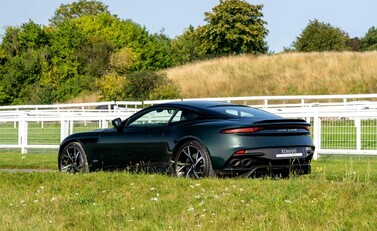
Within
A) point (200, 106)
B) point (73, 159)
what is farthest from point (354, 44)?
point (200, 106)

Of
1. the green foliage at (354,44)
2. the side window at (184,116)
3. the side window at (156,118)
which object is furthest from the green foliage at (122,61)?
the side window at (184,116)

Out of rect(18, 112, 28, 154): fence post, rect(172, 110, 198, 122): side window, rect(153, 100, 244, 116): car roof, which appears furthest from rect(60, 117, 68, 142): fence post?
rect(172, 110, 198, 122): side window

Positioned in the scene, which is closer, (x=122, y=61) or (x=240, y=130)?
(x=240, y=130)

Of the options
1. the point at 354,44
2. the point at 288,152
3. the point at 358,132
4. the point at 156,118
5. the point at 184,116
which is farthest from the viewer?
the point at 354,44

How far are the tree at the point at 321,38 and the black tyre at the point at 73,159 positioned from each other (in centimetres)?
8111

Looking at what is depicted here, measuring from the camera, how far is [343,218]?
7750 millimetres

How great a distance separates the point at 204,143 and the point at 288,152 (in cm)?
132

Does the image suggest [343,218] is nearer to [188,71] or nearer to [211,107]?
[211,107]

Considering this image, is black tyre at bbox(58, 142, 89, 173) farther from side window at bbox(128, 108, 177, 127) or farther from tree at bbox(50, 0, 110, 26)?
tree at bbox(50, 0, 110, 26)

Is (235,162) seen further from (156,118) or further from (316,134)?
(316,134)

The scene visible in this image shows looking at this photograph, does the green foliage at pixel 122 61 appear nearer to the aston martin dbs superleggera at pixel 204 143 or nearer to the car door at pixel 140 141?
the aston martin dbs superleggera at pixel 204 143

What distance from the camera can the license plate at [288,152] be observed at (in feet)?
38.4

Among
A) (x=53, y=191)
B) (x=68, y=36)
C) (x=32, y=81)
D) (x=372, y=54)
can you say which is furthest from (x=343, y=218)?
(x=68, y=36)

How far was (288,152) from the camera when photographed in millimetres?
11844
